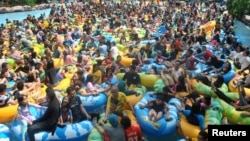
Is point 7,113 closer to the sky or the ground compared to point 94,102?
closer to the sky

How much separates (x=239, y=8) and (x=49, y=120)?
82.0ft

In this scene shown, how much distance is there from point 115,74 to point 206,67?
3312 millimetres

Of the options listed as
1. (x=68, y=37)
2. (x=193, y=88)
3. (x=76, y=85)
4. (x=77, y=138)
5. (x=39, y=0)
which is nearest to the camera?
(x=77, y=138)

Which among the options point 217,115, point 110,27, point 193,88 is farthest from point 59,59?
point 110,27

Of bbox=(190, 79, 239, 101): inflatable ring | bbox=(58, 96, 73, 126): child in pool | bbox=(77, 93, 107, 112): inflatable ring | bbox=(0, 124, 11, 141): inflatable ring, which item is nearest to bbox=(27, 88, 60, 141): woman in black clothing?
bbox=(58, 96, 73, 126): child in pool

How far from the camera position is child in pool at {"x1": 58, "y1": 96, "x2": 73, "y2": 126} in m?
7.48

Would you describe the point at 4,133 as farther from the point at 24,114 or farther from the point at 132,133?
the point at 132,133

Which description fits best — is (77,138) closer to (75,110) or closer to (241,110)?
(75,110)

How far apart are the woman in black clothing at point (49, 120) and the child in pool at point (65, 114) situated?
0.79 ft

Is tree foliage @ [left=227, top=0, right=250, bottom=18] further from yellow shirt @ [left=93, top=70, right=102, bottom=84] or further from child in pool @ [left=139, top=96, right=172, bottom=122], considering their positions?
child in pool @ [left=139, top=96, right=172, bottom=122]

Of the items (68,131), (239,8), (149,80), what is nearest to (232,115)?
(149,80)

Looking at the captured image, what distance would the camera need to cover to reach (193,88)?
10.0 meters

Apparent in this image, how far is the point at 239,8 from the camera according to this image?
2897 centimetres

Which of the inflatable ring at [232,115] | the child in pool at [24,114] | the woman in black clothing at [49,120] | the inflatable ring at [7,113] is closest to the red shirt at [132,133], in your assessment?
the woman in black clothing at [49,120]
